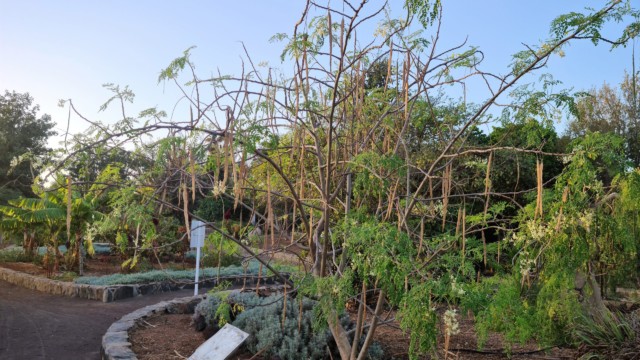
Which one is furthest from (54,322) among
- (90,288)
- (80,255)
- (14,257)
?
(14,257)

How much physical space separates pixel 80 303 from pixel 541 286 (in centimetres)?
797

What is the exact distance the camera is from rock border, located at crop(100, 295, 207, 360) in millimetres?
5656

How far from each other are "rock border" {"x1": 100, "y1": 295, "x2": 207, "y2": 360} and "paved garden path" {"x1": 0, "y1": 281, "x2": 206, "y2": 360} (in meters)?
0.39

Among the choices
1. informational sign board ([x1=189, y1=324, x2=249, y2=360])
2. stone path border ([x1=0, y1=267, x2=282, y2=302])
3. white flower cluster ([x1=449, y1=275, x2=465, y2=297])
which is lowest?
stone path border ([x1=0, y1=267, x2=282, y2=302])

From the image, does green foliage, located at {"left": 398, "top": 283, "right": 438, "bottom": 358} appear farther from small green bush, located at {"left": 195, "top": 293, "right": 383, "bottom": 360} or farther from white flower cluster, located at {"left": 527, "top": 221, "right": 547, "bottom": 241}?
small green bush, located at {"left": 195, "top": 293, "right": 383, "bottom": 360}

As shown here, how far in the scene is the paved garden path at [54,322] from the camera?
670 centimetres

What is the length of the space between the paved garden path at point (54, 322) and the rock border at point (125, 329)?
1.28 ft

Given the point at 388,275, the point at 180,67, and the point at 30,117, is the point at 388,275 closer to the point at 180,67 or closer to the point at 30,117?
the point at 180,67

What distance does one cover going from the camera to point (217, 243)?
5191mm

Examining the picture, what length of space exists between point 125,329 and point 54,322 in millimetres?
2437

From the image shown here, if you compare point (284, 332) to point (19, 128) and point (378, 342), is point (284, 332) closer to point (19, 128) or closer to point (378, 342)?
point (378, 342)

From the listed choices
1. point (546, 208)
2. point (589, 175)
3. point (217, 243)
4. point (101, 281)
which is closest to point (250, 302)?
point (217, 243)

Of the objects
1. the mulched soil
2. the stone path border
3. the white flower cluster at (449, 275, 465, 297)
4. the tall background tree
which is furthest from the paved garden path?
the tall background tree

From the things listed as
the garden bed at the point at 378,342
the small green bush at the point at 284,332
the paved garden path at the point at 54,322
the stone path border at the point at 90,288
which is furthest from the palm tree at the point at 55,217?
the small green bush at the point at 284,332
